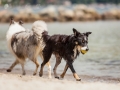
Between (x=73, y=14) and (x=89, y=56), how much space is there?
62.1 metres

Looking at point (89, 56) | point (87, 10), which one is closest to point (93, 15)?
point (87, 10)

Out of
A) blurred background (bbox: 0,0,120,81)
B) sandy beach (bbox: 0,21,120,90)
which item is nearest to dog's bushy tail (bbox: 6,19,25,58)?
sandy beach (bbox: 0,21,120,90)

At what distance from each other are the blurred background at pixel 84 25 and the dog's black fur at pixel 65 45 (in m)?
2.64

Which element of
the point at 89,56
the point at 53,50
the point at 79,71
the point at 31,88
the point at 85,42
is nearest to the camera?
the point at 31,88

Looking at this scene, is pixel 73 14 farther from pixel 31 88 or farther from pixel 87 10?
pixel 31 88

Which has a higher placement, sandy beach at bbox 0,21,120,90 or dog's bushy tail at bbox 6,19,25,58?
dog's bushy tail at bbox 6,19,25,58

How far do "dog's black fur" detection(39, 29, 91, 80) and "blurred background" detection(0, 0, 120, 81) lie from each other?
264 cm

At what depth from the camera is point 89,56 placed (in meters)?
21.5

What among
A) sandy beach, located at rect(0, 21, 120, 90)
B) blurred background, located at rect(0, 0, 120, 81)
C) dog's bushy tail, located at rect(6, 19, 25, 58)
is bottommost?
blurred background, located at rect(0, 0, 120, 81)

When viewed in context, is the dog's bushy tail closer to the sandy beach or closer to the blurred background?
the sandy beach

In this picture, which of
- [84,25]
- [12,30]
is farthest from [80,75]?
[84,25]

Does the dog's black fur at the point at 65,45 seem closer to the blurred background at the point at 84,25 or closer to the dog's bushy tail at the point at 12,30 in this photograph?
the dog's bushy tail at the point at 12,30

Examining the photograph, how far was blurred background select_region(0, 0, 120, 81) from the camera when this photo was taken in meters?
17.4

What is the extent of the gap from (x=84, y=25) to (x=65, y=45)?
2153 inches
